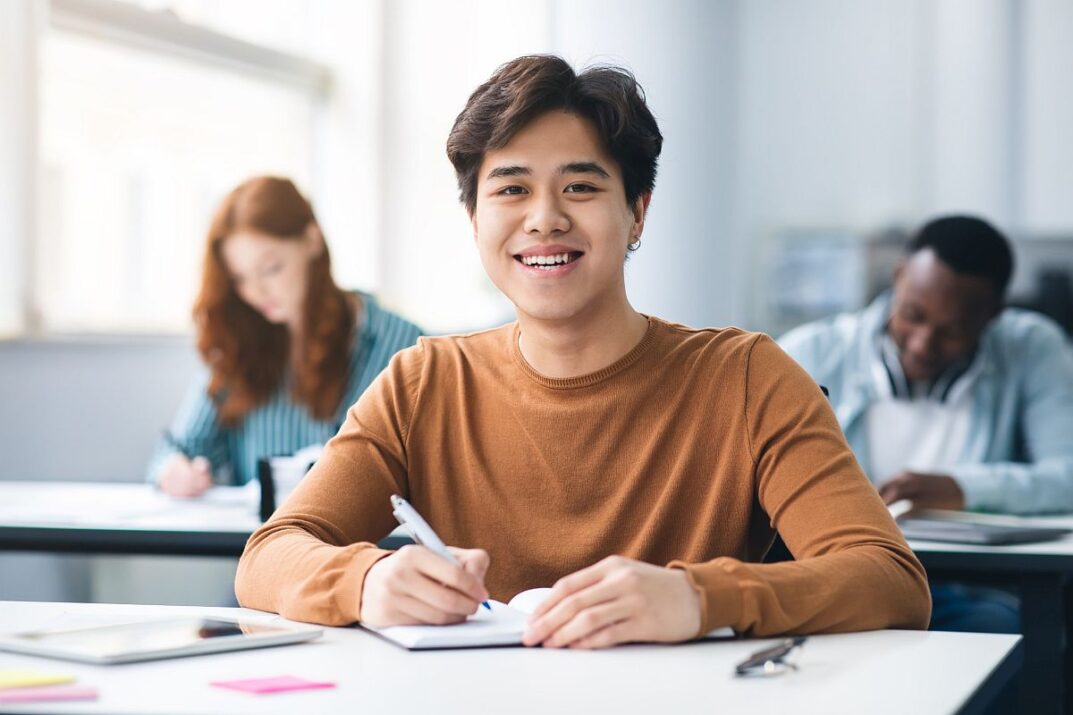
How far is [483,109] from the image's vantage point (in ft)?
5.74

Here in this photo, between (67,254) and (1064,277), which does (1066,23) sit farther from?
(67,254)

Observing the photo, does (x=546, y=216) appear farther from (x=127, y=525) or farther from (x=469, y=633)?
(x=127, y=525)

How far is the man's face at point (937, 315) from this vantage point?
2.99 meters

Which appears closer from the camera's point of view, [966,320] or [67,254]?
[966,320]

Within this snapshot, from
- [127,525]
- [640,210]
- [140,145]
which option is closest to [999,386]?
[640,210]

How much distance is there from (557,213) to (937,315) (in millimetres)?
1570

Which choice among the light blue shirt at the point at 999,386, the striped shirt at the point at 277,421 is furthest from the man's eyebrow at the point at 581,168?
the striped shirt at the point at 277,421

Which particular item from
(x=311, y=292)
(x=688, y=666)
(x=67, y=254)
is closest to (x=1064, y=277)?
(x=311, y=292)

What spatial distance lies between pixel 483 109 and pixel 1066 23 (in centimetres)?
615

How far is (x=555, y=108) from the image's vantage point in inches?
68.4

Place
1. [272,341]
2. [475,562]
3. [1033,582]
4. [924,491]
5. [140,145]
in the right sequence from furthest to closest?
[140,145] → [272,341] → [924,491] → [1033,582] → [475,562]

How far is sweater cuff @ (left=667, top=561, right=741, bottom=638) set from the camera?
1.32 metres

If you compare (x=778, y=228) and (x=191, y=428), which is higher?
(x=778, y=228)

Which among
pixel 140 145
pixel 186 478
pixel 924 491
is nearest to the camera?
pixel 924 491
